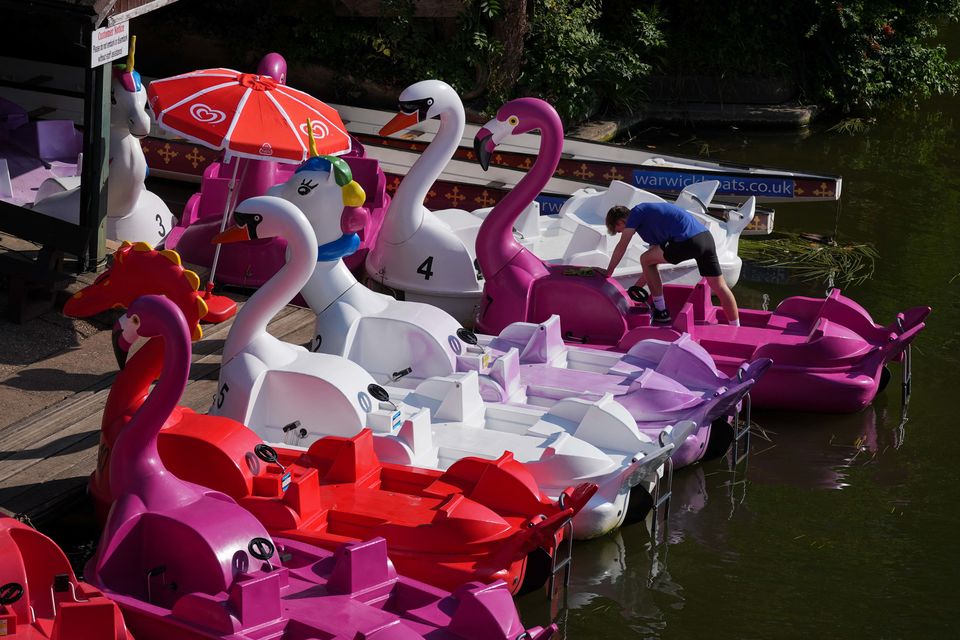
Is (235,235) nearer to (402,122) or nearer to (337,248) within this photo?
(337,248)

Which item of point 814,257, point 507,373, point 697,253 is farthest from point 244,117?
point 814,257

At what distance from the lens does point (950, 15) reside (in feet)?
58.5

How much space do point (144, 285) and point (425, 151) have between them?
121 inches

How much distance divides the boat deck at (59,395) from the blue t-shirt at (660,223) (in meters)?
2.22

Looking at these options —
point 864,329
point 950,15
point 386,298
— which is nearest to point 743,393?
point 864,329

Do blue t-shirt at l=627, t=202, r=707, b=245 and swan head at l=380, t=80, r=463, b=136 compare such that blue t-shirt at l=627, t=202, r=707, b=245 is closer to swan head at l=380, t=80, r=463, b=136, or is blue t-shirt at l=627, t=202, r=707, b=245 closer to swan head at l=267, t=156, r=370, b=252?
swan head at l=380, t=80, r=463, b=136

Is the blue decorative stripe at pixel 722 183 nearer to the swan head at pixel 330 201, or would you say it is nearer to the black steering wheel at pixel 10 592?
the swan head at pixel 330 201

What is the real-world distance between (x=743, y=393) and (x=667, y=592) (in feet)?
4.43

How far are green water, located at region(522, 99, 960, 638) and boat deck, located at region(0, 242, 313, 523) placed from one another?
93.1 inches

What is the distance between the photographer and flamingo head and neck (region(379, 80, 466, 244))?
8867 mm

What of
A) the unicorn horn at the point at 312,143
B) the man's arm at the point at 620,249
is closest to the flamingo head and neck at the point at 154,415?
the unicorn horn at the point at 312,143

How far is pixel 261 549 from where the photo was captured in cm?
535

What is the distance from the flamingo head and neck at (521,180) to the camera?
27.8 ft

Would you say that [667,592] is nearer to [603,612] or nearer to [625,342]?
[603,612]
